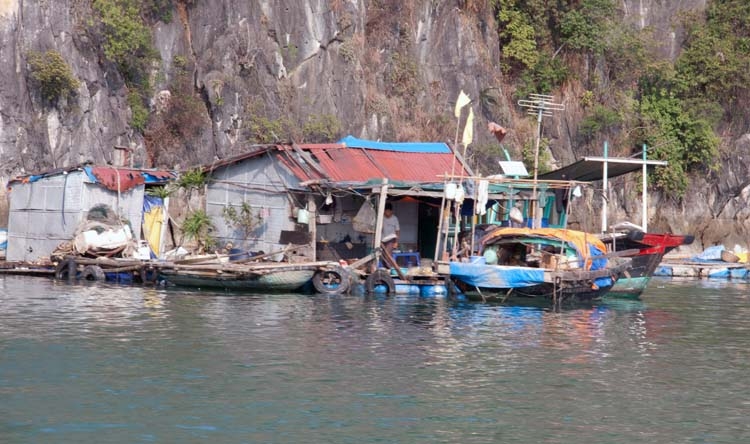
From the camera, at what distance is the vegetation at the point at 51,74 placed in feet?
115

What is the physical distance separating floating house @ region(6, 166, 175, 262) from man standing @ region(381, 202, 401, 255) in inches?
254

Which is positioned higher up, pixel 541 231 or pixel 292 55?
pixel 292 55

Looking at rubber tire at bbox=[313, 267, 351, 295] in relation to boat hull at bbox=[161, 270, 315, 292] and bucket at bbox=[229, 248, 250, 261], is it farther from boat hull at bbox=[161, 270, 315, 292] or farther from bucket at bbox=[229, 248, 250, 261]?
bucket at bbox=[229, 248, 250, 261]

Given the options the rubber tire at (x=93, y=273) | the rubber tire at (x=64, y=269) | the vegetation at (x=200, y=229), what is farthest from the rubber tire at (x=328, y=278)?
the rubber tire at (x=64, y=269)

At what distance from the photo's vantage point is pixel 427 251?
27.8m

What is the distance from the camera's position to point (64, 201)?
2712 cm

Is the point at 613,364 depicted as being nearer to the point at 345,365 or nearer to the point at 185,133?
the point at 345,365

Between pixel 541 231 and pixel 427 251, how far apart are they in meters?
4.77

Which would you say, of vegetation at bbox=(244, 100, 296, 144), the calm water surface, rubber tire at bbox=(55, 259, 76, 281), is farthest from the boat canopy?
vegetation at bbox=(244, 100, 296, 144)

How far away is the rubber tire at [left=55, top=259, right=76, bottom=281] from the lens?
84.7 ft

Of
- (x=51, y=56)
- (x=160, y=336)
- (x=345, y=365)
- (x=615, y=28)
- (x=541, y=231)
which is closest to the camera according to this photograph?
(x=345, y=365)

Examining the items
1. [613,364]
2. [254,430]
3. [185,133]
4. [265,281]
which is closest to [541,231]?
[265,281]

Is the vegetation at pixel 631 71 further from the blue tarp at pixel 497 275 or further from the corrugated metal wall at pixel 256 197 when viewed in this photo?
the blue tarp at pixel 497 275

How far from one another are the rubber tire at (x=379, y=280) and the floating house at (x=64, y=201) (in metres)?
6.76
